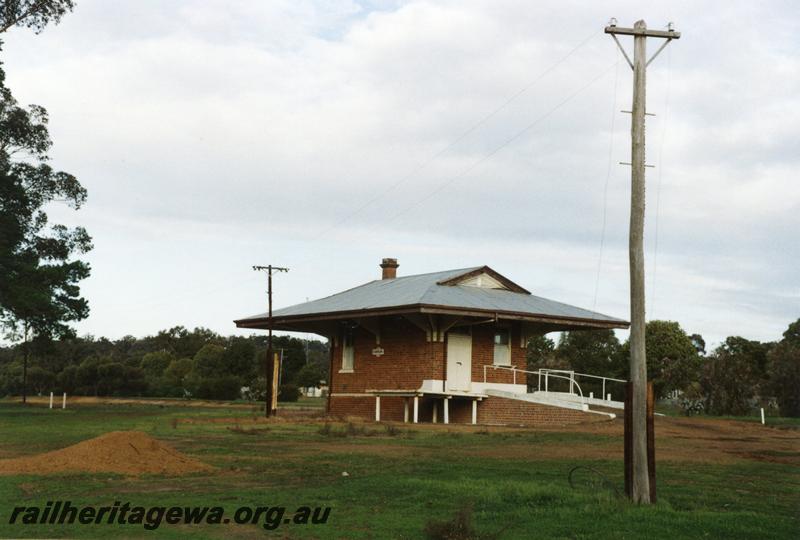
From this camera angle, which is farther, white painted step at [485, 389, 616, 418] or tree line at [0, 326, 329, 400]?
tree line at [0, 326, 329, 400]

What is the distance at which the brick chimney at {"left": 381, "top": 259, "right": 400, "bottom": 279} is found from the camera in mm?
43853

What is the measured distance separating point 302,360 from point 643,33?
85.6 metres

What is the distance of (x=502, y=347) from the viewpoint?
3550 cm

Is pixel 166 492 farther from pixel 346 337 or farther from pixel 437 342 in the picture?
pixel 346 337

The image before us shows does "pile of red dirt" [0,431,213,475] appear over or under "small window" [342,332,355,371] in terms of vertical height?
under

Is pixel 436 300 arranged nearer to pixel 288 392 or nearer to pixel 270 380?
pixel 270 380

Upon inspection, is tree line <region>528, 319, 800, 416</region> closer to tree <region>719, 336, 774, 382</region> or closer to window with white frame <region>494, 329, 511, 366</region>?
tree <region>719, 336, 774, 382</region>

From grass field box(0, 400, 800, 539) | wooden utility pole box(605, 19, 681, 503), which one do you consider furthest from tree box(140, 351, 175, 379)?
wooden utility pole box(605, 19, 681, 503)

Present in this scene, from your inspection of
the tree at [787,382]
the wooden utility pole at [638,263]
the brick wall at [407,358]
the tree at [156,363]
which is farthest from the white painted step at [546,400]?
the tree at [156,363]

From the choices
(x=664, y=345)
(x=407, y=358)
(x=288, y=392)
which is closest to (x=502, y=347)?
(x=407, y=358)

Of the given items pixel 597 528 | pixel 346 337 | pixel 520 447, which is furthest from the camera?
pixel 346 337

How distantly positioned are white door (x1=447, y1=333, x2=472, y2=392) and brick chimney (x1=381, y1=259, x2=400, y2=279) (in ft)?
33.3

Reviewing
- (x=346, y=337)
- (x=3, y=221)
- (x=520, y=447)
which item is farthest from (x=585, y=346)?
(x=520, y=447)

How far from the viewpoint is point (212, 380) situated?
7312cm
